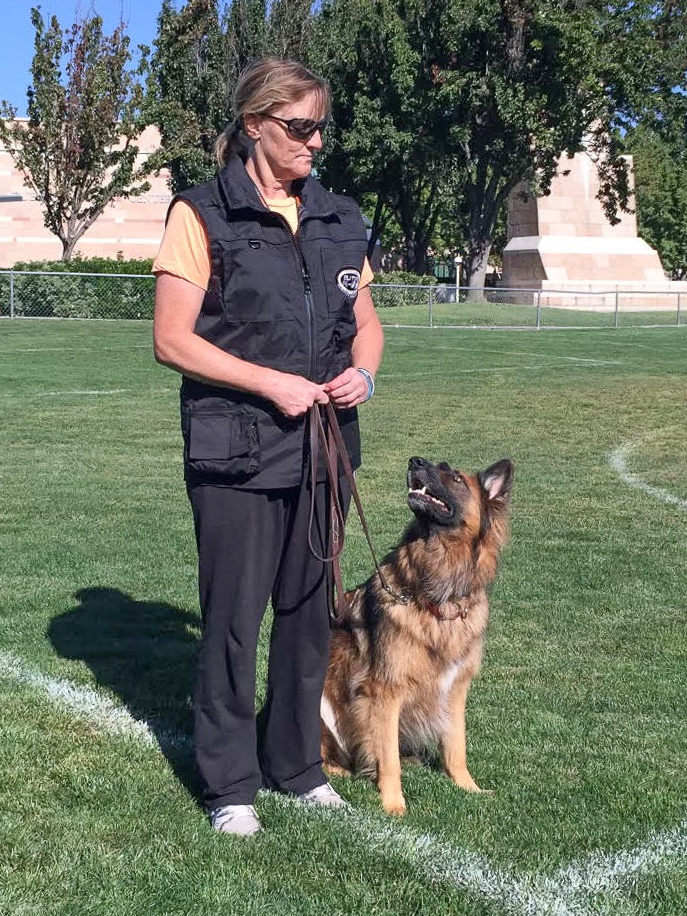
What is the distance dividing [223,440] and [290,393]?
253mm

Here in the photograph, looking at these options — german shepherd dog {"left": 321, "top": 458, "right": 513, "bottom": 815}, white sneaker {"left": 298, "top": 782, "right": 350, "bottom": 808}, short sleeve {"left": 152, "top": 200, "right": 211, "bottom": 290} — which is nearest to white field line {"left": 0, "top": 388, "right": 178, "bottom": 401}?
german shepherd dog {"left": 321, "top": 458, "right": 513, "bottom": 815}

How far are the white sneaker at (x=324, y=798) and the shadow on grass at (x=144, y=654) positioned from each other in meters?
0.39

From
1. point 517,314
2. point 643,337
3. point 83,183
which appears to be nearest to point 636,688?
point 643,337

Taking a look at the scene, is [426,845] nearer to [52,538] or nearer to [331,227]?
[331,227]

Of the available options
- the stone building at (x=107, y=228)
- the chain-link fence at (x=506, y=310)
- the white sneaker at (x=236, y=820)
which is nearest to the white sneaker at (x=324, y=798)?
the white sneaker at (x=236, y=820)

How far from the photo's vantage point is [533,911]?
316cm

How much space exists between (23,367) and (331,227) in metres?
16.3

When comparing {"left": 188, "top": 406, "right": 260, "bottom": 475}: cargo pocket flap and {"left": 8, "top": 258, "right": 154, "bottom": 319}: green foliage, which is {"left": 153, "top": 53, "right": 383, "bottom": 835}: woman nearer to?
{"left": 188, "top": 406, "right": 260, "bottom": 475}: cargo pocket flap

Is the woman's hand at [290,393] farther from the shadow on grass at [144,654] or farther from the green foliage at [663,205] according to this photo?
the green foliage at [663,205]

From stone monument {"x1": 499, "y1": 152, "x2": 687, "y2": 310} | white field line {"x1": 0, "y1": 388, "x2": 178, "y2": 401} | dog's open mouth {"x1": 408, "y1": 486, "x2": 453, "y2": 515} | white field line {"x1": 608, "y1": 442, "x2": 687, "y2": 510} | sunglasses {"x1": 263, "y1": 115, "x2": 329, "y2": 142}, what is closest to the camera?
sunglasses {"x1": 263, "y1": 115, "x2": 329, "y2": 142}

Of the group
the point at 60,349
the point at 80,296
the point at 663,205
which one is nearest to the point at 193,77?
the point at 80,296

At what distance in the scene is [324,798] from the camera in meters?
3.89

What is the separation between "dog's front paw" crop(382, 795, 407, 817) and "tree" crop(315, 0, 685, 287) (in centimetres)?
3713

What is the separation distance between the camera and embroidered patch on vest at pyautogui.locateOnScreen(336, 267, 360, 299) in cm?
360
